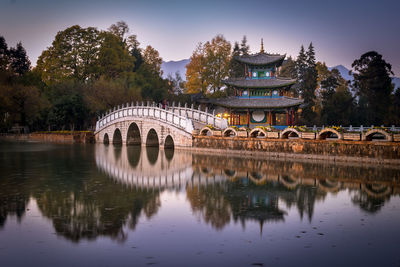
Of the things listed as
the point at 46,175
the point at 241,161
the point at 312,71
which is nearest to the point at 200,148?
the point at 241,161

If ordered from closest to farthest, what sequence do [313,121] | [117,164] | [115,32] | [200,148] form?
[117,164] → [200,148] → [313,121] → [115,32]

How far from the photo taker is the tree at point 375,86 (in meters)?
45.2

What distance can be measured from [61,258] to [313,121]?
45.3 m

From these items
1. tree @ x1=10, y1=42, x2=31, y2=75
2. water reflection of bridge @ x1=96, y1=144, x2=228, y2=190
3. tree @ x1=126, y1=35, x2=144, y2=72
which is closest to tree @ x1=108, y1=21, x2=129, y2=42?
tree @ x1=126, y1=35, x2=144, y2=72

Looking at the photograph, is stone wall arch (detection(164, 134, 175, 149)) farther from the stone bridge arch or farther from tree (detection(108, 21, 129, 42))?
tree (detection(108, 21, 129, 42))

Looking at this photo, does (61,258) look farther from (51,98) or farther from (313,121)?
(51,98)

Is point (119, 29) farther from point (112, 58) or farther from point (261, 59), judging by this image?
point (261, 59)

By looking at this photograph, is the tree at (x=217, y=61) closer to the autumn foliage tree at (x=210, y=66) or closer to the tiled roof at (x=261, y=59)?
the autumn foliage tree at (x=210, y=66)

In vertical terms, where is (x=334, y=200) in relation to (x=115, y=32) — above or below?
below

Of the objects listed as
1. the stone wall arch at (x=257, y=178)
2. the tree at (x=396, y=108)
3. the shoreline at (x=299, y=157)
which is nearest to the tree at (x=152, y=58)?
the tree at (x=396, y=108)

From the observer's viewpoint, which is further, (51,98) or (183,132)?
(51,98)

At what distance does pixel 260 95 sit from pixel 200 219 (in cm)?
3170

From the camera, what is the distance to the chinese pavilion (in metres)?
38.5

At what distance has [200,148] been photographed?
29703 millimetres
